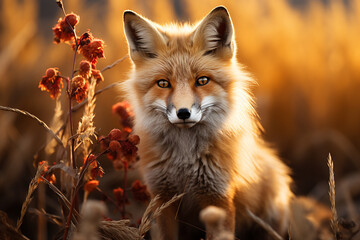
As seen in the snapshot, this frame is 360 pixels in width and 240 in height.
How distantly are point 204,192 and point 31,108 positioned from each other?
2.81 metres

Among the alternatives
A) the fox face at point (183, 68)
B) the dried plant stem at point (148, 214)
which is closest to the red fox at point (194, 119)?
the fox face at point (183, 68)

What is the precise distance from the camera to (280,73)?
14.5 feet

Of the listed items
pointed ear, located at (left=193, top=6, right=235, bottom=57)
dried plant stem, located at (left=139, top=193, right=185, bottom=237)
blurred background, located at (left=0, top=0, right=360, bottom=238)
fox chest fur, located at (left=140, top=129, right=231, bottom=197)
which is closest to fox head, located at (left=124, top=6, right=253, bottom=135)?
pointed ear, located at (left=193, top=6, right=235, bottom=57)

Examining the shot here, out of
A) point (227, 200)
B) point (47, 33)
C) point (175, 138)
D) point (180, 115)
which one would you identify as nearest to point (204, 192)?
point (227, 200)

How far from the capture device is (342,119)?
4078 millimetres

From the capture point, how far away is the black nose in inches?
66.9

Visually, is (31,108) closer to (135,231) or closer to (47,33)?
(135,231)

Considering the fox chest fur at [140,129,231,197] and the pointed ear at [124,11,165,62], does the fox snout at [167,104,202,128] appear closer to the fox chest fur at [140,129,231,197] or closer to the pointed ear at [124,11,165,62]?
the fox chest fur at [140,129,231,197]

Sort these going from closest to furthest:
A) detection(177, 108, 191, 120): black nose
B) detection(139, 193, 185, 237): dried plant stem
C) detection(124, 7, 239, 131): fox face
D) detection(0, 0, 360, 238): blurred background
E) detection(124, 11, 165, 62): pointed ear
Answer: detection(139, 193, 185, 237): dried plant stem → detection(177, 108, 191, 120): black nose → detection(124, 7, 239, 131): fox face → detection(124, 11, 165, 62): pointed ear → detection(0, 0, 360, 238): blurred background

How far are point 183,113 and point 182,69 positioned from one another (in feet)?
1.01

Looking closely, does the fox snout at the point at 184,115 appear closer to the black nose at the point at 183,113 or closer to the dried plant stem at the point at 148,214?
the black nose at the point at 183,113

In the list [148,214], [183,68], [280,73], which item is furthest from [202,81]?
[280,73]

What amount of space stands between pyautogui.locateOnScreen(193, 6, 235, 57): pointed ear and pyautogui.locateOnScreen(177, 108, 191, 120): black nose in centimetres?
48

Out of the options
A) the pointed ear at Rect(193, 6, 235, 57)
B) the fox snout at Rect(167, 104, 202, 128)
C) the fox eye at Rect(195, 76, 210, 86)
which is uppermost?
the pointed ear at Rect(193, 6, 235, 57)
